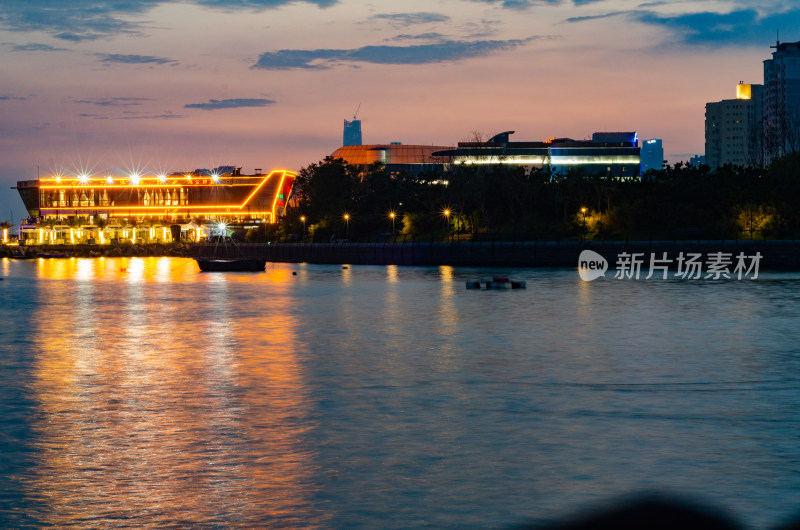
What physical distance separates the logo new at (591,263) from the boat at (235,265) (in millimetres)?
47085

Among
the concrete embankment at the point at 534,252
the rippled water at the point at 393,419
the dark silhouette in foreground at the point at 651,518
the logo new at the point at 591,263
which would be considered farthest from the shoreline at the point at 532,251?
the dark silhouette in foreground at the point at 651,518

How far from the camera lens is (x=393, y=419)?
2438 centimetres

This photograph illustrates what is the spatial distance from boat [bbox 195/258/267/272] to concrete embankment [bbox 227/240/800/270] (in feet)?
73.8

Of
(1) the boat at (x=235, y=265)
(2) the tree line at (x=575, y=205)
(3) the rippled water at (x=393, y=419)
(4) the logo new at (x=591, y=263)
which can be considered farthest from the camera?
(1) the boat at (x=235, y=265)

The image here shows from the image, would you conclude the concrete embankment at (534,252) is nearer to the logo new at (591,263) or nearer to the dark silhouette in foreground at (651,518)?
the logo new at (591,263)

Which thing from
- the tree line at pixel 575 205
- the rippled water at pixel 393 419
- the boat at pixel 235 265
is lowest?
the rippled water at pixel 393 419

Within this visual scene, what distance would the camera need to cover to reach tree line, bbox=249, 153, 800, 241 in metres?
132

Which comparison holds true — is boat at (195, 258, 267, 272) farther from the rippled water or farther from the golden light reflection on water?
the golden light reflection on water

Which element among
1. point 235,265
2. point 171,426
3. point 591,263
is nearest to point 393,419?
point 171,426

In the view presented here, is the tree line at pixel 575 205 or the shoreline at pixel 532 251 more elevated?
the tree line at pixel 575 205

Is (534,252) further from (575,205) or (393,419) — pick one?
(393,419)

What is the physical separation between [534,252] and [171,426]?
113242mm

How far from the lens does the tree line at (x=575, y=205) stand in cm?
13250

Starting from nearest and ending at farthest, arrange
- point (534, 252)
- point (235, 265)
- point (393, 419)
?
point (393, 419)
point (534, 252)
point (235, 265)
